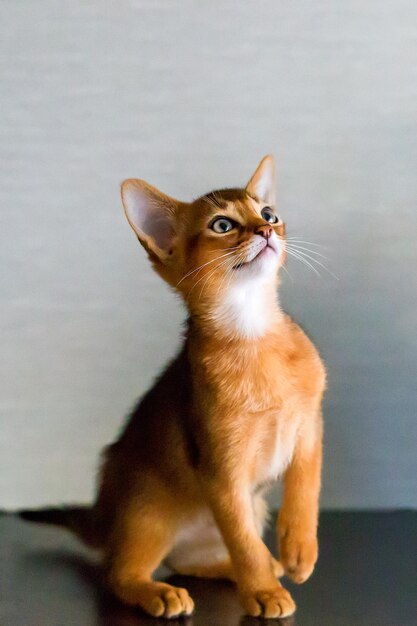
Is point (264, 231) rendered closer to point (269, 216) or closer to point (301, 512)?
point (269, 216)

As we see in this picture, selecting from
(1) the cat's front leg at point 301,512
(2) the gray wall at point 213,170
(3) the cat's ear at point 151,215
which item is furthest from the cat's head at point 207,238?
(2) the gray wall at point 213,170

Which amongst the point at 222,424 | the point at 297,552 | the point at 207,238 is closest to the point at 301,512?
the point at 297,552

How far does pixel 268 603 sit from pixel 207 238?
0.47 metres

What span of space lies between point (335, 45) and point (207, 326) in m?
0.68

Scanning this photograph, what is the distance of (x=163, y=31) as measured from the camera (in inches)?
55.9

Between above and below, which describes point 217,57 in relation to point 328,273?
above

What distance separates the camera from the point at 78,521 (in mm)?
1214

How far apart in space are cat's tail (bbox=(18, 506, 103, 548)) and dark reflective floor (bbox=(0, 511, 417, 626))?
6cm

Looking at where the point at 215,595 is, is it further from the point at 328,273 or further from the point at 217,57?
the point at 217,57

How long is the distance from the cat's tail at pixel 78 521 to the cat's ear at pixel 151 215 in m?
0.42

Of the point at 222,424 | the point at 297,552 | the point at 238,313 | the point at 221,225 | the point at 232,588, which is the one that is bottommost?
the point at 232,588

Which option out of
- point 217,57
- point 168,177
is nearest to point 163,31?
point 217,57

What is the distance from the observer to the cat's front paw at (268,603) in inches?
36.1

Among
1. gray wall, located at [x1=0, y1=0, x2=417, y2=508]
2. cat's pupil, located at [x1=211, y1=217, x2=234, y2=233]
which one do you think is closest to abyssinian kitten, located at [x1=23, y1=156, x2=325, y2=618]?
cat's pupil, located at [x1=211, y1=217, x2=234, y2=233]
